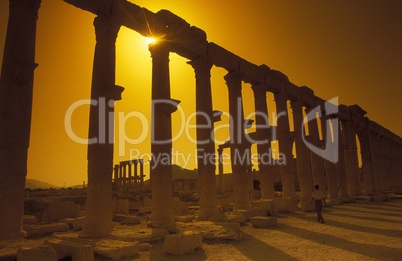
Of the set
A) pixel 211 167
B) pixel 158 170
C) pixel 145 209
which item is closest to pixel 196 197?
pixel 145 209

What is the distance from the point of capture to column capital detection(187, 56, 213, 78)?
15812mm

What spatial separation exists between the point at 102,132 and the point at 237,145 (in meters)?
8.21

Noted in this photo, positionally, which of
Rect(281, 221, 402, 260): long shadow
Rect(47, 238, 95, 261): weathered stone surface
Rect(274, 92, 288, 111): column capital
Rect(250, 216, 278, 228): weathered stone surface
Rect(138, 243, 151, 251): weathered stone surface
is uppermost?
Rect(274, 92, 288, 111): column capital

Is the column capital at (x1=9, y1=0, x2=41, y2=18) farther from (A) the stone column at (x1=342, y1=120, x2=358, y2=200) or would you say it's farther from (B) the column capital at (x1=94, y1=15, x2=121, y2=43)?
(A) the stone column at (x1=342, y1=120, x2=358, y2=200)

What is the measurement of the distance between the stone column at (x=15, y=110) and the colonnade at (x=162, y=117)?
0.02m

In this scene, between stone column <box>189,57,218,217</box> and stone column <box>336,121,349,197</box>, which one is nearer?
stone column <box>189,57,218,217</box>

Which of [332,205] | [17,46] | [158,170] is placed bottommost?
[332,205]

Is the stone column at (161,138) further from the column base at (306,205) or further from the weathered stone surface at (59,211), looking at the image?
the column base at (306,205)

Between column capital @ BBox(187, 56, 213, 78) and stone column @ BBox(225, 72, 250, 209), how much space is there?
7.77ft

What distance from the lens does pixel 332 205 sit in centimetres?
2181

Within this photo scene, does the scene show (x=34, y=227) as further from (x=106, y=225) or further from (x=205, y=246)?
(x=205, y=246)

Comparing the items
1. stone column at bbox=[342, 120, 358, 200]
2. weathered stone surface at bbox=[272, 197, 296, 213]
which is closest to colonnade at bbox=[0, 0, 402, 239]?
weathered stone surface at bbox=[272, 197, 296, 213]

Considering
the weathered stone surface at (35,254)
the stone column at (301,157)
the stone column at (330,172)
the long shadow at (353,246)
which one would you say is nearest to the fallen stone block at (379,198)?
the stone column at (330,172)

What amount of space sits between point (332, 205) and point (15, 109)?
20.3 m
